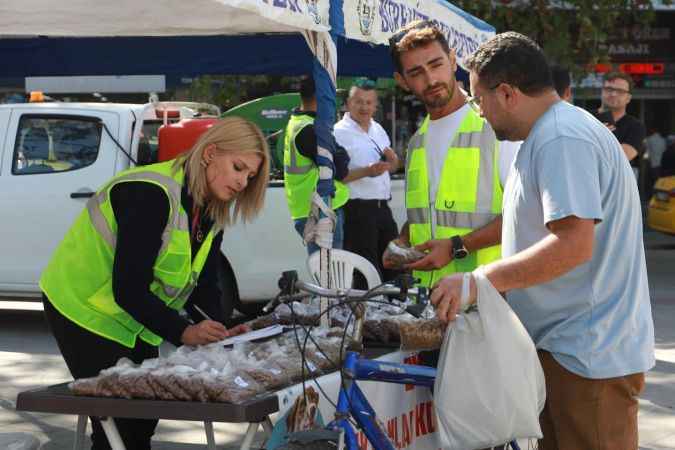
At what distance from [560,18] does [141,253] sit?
13488 millimetres

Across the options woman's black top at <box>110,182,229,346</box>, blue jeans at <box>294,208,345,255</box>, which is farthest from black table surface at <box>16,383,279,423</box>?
blue jeans at <box>294,208,345,255</box>

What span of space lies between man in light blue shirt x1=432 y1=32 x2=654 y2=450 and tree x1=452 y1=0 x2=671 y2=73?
12.7 m

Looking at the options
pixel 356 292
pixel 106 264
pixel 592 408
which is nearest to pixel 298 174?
pixel 106 264

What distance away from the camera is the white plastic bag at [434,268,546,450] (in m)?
3.38

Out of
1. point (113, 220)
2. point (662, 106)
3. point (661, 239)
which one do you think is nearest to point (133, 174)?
point (113, 220)

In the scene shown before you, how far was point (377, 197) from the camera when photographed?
9898mm

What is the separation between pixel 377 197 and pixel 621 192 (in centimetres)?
657

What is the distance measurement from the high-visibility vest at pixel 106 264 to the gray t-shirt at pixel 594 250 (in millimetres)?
1247

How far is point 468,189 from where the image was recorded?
452cm

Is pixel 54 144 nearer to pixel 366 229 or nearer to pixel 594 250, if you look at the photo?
pixel 366 229

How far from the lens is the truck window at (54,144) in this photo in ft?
31.1

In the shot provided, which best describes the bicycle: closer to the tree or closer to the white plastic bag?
the white plastic bag

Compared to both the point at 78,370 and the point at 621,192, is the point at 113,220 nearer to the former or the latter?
the point at 78,370

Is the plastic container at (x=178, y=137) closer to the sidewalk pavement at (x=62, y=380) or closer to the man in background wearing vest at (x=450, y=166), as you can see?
the sidewalk pavement at (x=62, y=380)
